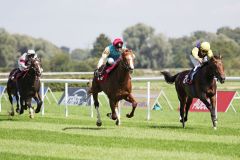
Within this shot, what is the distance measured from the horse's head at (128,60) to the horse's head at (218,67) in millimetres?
1642

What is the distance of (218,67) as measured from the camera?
39.9ft

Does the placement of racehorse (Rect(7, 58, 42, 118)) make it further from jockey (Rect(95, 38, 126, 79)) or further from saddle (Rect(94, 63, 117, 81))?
jockey (Rect(95, 38, 126, 79))

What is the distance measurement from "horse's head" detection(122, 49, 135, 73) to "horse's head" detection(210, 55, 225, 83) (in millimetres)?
1642

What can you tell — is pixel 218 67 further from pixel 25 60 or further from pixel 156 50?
pixel 156 50

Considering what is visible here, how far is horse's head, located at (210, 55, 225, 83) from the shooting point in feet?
39.5

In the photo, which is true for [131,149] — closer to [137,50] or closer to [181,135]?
[181,135]

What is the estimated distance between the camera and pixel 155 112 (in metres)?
19.5


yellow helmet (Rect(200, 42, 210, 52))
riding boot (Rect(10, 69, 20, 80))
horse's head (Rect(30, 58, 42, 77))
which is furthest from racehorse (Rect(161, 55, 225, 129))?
riding boot (Rect(10, 69, 20, 80))

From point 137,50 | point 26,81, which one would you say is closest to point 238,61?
point 137,50

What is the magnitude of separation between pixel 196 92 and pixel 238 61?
5561 centimetres

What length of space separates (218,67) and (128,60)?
1.78m

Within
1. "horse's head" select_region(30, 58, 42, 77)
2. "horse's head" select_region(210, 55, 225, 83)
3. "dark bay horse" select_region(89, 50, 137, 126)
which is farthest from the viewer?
"horse's head" select_region(30, 58, 42, 77)

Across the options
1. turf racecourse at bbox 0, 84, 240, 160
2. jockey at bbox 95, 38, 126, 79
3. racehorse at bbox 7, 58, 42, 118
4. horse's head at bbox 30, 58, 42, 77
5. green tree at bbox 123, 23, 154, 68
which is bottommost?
turf racecourse at bbox 0, 84, 240, 160

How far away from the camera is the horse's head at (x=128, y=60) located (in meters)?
11.9
